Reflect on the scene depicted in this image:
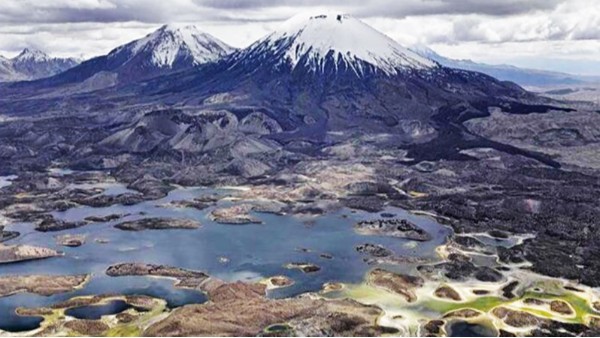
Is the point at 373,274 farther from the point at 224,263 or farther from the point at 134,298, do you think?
the point at 134,298

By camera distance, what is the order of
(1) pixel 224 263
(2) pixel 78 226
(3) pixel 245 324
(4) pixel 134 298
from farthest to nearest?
1. (2) pixel 78 226
2. (1) pixel 224 263
3. (4) pixel 134 298
4. (3) pixel 245 324

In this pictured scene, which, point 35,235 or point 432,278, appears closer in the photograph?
point 432,278

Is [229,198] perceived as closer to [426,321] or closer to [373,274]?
[373,274]

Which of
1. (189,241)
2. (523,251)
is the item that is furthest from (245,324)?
(523,251)

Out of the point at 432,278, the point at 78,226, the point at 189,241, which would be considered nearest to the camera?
the point at 432,278

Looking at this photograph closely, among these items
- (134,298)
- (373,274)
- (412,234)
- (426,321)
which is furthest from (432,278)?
(134,298)

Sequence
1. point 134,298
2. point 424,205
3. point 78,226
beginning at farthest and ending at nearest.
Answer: point 424,205 < point 78,226 < point 134,298
